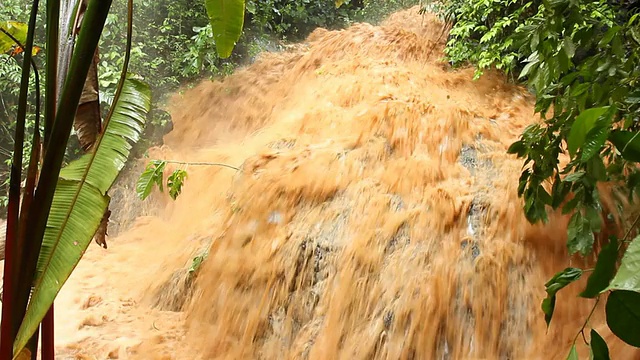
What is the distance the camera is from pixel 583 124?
1.37ft

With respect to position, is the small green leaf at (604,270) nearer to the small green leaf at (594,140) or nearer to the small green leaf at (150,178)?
the small green leaf at (594,140)

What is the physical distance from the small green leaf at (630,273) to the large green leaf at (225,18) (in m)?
0.99

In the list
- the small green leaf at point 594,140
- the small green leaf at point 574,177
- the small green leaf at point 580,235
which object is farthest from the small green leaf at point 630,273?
the small green leaf at point 580,235

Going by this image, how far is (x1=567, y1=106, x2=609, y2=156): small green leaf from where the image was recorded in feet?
1.34

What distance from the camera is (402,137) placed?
9.59 feet

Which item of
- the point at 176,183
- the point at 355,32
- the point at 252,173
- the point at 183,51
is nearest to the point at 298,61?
the point at 355,32

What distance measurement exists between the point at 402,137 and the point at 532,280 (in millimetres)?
1192

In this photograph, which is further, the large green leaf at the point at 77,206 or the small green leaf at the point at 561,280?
the large green leaf at the point at 77,206

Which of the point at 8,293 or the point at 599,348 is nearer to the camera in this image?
the point at 599,348

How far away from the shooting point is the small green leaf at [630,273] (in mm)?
353

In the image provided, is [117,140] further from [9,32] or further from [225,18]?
[9,32]

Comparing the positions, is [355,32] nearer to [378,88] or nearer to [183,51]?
[378,88]

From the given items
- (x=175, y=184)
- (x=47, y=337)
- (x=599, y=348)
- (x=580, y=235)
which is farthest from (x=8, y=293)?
(x=175, y=184)

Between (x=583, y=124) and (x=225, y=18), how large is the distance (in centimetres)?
93
